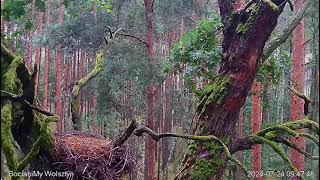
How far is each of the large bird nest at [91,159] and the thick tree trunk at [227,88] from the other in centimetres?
73

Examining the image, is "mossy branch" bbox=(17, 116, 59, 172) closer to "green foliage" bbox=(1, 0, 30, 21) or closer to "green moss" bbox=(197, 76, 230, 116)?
"green foliage" bbox=(1, 0, 30, 21)

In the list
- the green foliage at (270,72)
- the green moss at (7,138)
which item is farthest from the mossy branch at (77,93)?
the green moss at (7,138)

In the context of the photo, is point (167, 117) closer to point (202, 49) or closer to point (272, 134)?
point (202, 49)

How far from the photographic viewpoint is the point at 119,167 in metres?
4.71

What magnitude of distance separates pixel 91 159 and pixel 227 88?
59.3 inches

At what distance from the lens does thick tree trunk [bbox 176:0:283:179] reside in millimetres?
4070

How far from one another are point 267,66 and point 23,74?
8.86 feet

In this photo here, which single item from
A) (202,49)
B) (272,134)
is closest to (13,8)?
(202,49)

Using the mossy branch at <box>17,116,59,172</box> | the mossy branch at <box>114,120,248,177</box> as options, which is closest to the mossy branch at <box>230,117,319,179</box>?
the mossy branch at <box>114,120,248,177</box>

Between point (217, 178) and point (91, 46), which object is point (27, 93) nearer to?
point (217, 178)

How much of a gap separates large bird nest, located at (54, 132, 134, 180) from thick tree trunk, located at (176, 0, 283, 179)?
73 centimetres

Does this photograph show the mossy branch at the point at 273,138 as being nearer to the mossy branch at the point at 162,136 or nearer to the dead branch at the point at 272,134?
the dead branch at the point at 272,134

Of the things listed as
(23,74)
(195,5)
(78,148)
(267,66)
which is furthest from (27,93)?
(195,5)

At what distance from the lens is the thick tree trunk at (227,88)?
407 centimetres
